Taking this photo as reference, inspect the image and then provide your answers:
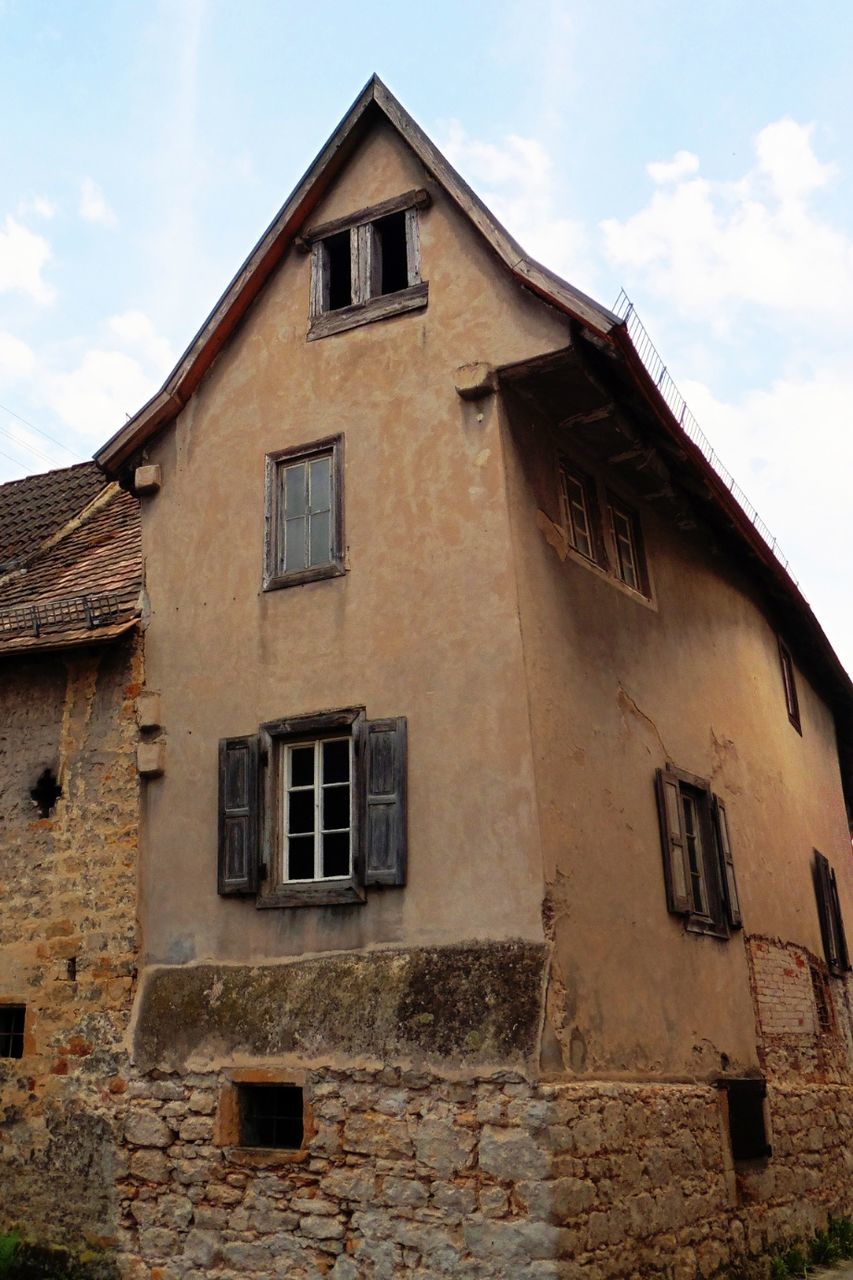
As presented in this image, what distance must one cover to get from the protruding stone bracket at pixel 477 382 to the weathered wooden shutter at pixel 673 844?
365 centimetres

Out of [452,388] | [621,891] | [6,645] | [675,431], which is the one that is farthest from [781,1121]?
[6,645]

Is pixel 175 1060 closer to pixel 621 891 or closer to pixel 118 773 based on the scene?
pixel 118 773

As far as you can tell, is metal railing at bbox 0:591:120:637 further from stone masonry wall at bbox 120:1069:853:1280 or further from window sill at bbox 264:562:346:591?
stone masonry wall at bbox 120:1069:853:1280

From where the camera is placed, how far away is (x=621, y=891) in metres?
9.18

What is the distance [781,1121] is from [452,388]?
24.3ft

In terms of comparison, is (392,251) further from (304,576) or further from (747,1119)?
(747,1119)

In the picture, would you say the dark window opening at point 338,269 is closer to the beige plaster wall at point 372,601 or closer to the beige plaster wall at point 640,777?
the beige plaster wall at point 372,601

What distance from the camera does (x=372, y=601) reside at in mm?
9383

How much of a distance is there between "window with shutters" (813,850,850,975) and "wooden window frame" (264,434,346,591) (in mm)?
7945

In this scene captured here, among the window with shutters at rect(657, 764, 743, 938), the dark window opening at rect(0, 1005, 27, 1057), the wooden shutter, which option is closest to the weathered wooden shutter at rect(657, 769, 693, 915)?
the window with shutters at rect(657, 764, 743, 938)

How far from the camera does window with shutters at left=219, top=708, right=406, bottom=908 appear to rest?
8695 millimetres

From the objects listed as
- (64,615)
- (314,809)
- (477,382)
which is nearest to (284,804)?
(314,809)

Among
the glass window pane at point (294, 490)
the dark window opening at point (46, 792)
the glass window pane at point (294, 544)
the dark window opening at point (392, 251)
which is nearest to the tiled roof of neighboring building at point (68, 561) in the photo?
the dark window opening at point (46, 792)

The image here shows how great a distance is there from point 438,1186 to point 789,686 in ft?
31.1
